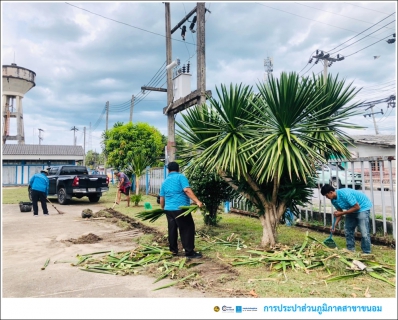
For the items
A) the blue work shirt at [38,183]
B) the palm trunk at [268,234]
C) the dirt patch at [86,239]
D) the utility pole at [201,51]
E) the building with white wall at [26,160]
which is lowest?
the dirt patch at [86,239]

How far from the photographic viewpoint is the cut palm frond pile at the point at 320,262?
4.00 m


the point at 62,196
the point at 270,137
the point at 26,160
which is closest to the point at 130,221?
the point at 270,137

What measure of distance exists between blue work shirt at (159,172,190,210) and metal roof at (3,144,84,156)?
25412 mm

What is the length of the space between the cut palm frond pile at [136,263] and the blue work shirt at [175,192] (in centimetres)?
80

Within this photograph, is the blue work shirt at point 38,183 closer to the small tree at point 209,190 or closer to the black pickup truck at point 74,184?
the black pickup truck at point 74,184

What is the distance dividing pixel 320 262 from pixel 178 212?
2.28 metres


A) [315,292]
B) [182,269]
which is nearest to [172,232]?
[182,269]

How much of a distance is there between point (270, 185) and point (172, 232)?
1912 mm

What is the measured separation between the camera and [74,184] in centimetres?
1356

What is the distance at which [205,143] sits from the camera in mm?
5723

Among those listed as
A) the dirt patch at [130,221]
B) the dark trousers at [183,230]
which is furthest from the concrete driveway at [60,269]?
the dark trousers at [183,230]

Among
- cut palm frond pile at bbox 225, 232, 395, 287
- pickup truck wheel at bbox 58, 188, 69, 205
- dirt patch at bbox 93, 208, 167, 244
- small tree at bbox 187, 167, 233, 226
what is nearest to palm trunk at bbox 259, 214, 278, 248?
cut palm frond pile at bbox 225, 232, 395, 287

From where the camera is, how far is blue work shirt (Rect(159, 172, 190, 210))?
5.24 meters

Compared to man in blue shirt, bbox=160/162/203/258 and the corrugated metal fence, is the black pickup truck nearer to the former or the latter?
man in blue shirt, bbox=160/162/203/258
